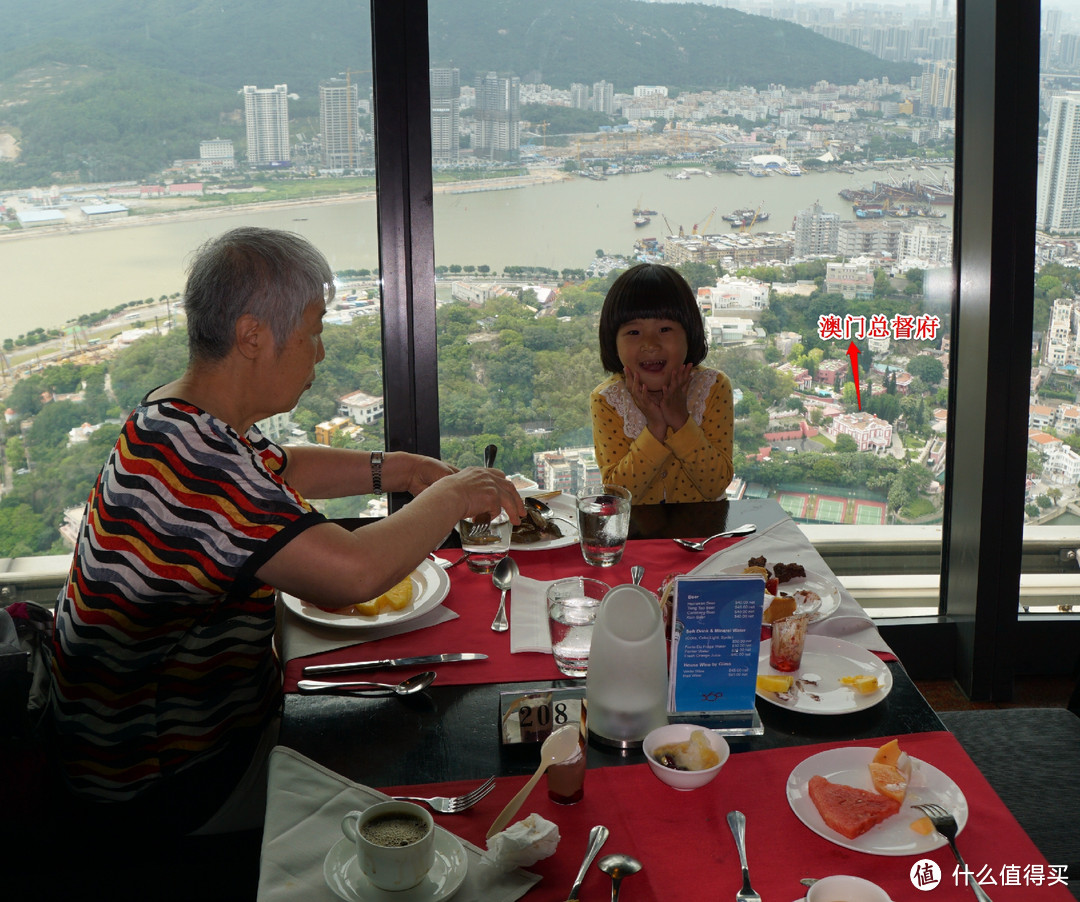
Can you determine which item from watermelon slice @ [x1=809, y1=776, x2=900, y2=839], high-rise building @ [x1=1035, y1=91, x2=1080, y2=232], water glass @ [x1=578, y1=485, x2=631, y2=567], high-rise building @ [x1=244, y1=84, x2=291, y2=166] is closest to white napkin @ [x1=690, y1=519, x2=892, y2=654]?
water glass @ [x1=578, y1=485, x2=631, y2=567]

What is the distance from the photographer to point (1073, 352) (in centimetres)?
293

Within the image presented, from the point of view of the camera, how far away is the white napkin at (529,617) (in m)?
1.43

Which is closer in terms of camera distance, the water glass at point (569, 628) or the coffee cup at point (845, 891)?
the coffee cup at point (845, 891)

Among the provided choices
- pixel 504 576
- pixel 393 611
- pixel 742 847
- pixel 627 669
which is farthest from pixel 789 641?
pixel 393 611

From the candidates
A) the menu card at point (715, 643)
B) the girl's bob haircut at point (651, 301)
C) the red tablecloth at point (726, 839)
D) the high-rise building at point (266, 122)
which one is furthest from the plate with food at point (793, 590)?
the high-rise building at point (266, 122)

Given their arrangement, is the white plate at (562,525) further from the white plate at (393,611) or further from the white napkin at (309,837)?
the white napkin at (309,837)

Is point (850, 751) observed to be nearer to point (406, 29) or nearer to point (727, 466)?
point (727, 466)

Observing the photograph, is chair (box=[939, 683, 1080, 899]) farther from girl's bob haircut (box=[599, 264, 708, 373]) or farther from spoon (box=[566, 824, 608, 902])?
girl's bob haircut (box=[599, 264, 708, 373])

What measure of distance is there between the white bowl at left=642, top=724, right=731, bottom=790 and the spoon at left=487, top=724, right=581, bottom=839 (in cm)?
9

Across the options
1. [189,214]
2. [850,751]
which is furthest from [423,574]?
[189,214]

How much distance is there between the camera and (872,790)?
3.52ft

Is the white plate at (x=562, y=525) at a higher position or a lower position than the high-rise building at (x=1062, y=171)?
lower

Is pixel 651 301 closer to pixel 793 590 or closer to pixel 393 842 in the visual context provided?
pixel 793 590

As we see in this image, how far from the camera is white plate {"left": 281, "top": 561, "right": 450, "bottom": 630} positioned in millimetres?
1491
